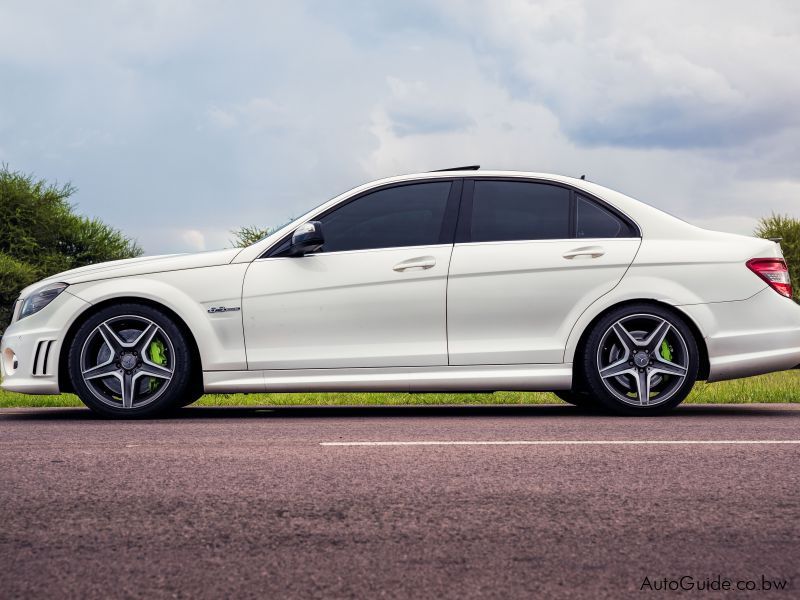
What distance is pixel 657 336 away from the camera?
714 centimetres

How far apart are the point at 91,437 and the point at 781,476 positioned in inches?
161

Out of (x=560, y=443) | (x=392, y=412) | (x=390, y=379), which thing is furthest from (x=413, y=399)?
(x=560, y=443)

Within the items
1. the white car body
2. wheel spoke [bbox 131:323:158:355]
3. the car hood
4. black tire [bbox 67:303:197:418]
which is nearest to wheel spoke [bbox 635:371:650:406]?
the white car body

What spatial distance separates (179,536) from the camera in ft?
11.3

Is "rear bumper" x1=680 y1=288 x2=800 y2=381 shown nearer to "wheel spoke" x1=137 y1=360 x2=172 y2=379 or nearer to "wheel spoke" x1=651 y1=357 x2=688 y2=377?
"wheel spoke" x1=651 y1=357 x2=688 y2=377

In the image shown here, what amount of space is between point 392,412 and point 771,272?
3.21 meters

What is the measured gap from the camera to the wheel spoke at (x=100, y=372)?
7.11 m

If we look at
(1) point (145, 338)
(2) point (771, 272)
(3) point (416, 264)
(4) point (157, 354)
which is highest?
(3) point (416, 264)

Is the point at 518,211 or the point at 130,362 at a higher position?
the point at 518,211

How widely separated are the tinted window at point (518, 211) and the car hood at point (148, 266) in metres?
1.90

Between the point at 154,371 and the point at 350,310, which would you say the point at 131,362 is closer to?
the point at 154,371

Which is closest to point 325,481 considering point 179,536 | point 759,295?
point 179,536

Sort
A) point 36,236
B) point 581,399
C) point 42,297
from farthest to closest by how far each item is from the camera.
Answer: point 36,236, point 581,399, point 42,297

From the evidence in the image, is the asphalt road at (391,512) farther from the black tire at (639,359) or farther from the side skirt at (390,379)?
the black tire at (639,359)
